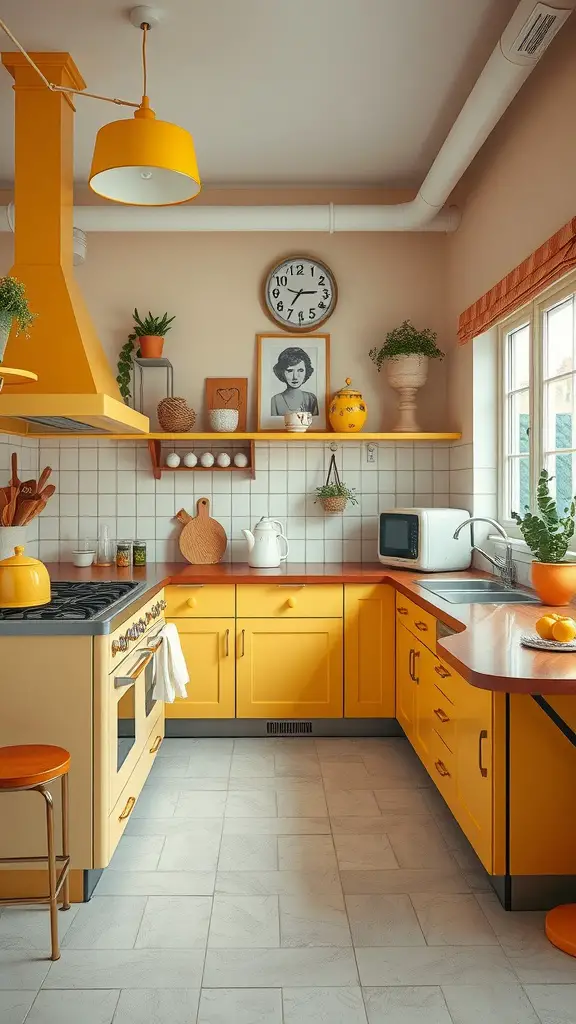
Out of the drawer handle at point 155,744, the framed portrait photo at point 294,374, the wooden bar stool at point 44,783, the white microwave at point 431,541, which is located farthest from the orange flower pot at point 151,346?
the wooden bar stool at point 44,783

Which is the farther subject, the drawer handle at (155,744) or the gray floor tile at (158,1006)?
the drawer handle at (155,744)

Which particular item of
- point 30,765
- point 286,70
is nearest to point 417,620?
point 30,765

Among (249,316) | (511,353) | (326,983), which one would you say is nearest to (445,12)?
(511,353)

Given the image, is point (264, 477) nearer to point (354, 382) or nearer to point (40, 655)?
point (354, 382)

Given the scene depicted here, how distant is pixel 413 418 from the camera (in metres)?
4.37

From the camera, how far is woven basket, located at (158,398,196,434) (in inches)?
166

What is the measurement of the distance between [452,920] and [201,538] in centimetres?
255

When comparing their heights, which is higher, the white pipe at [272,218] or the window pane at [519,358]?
the white pipe at [272,218]

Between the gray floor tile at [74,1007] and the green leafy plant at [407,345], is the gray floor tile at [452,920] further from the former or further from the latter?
the green leafy plant at [407,345]

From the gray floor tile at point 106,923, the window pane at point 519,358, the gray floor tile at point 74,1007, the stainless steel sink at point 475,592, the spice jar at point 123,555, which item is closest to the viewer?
the gray floor tile at point 74,1007

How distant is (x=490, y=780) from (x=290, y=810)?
104cm

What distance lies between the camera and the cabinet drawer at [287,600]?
3.87 meters

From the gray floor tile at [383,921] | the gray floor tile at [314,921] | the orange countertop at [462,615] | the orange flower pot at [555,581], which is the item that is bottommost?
the gray floor tile at [314,921]

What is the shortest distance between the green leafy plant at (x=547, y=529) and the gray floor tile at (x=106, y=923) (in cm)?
175
